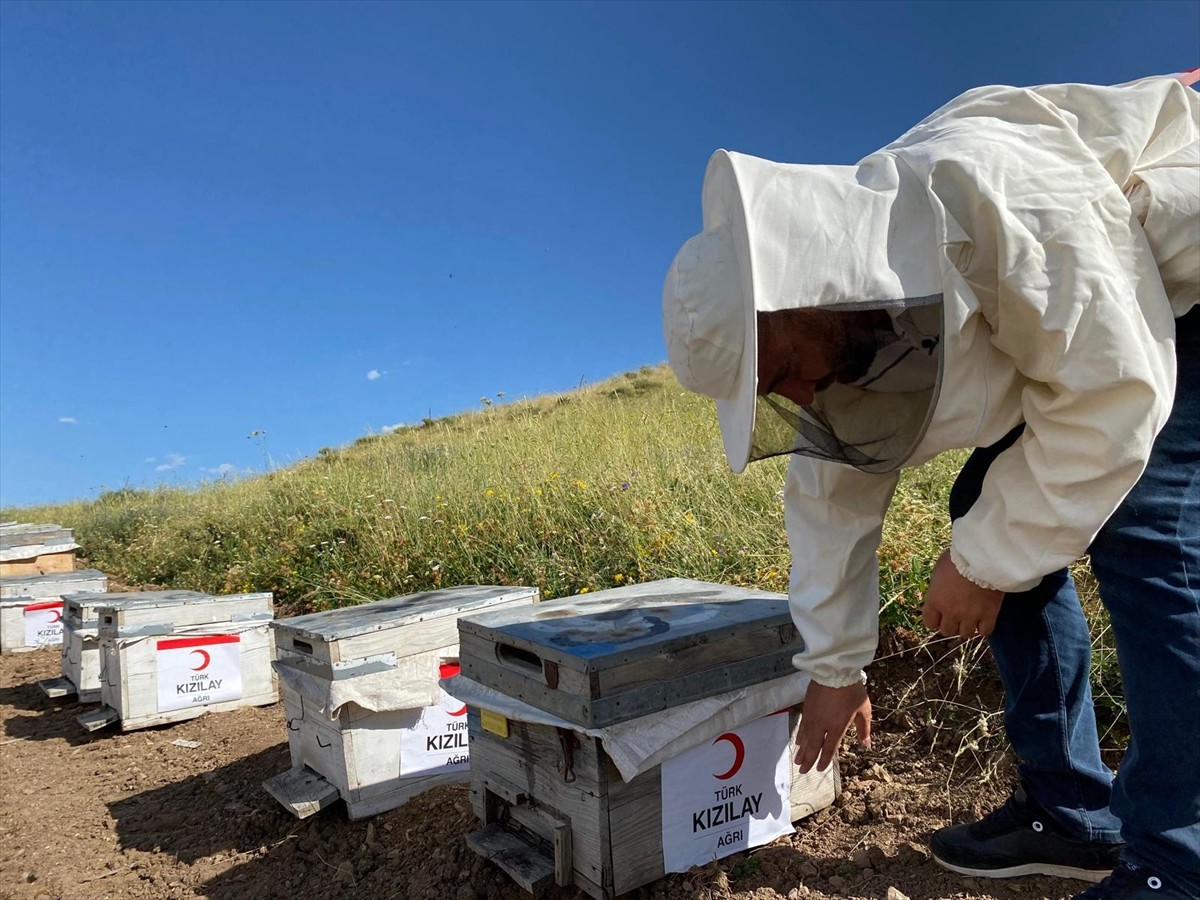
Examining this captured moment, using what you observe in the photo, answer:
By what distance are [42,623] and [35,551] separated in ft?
4.38

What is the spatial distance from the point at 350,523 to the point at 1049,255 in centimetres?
542

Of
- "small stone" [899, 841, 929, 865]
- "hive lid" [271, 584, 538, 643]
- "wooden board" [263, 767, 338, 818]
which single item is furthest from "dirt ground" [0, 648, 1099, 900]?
"hive lid" [271, 584, 538, 643]

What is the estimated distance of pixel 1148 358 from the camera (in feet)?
3.78

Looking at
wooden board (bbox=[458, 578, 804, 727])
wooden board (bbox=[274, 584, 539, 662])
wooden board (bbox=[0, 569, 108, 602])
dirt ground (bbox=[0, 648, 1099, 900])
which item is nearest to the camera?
wooden board (bbox=[458, 578, 804, 727])

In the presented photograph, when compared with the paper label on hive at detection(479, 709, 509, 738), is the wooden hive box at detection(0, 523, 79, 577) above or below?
above

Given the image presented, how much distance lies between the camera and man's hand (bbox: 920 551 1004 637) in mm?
1420

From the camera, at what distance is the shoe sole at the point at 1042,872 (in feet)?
5.53

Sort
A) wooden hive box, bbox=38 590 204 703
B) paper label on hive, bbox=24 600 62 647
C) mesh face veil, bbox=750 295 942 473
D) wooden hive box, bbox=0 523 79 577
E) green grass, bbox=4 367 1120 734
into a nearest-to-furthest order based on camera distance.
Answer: mesh face veil, bbox=750 295 942 473
green grass, bbox=4 367 1120 734
wooden hive box, bbox=38 590 204 703
paper label on hive, bbox=24 600 62 647
wooden hive box, bbox=0 523 79 577

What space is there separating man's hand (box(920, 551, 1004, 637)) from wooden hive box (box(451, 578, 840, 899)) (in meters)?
0.51

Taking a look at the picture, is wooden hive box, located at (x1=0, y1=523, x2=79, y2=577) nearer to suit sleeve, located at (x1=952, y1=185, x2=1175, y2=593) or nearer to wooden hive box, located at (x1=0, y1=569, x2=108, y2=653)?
wooden hive box, located at (x1=0, y1=569, x2=108, y2=653)

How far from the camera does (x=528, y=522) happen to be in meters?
4.79

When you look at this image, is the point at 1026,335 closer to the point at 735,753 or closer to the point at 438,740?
the point at 735,753

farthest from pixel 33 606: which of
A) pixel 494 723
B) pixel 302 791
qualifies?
pixel 494 723

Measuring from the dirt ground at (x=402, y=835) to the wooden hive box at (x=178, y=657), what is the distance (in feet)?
1.32
